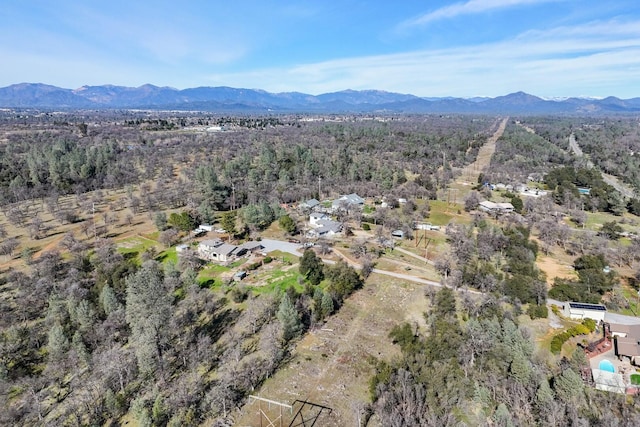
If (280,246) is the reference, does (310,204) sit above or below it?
above

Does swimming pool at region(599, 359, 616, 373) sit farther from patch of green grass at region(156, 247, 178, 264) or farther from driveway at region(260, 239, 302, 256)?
patch of green grass at region(156, 247, 178, 264)

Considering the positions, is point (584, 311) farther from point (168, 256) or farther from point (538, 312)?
point (168, 256)

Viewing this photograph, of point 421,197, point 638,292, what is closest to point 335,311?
point 638,292

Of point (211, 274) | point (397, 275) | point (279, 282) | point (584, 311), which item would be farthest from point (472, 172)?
point (211, 274)

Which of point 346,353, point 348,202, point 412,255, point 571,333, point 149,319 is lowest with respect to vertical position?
point 412,255

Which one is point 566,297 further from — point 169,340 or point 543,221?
point 169,340

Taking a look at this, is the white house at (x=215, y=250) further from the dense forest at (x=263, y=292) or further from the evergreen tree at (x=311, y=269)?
the evergreen tree at (x=311, y=269)
